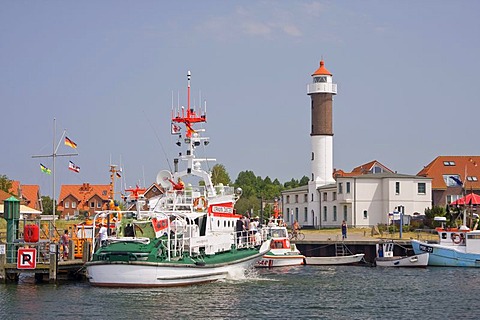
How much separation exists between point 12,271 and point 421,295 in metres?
17.2

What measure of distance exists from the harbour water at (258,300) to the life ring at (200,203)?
3526mm

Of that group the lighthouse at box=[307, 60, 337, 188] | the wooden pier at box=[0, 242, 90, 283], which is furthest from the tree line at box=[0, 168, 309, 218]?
the wooden pier at box=[0, 242, 90, 283]

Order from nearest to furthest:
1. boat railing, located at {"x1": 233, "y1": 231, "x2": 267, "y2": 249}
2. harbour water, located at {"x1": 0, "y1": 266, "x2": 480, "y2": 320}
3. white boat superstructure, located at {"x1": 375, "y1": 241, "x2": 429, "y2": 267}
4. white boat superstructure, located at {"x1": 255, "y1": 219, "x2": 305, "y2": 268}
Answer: harbour water, located at {"x1": 0, "y1": 266, "x2": 480, "y2": 320} → boat railing, located at {"x1": 233, "y1": 231, "x2": 267, "y2": 249} → white boat superstructure, located at {"x1": 255, "y1": 219, "x2": 305, "y2": 268} → white boat superstructure, located at {"x1": 375, "y1": 241, "x2": 429, "y2": 267}

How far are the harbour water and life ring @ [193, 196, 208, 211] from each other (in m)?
3.53

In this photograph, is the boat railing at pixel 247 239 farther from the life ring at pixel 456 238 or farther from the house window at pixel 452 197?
the house window at pixel 452 197

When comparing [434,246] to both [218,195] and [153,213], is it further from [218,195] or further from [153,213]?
[153,213]

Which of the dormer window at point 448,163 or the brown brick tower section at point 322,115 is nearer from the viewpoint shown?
the brown brick tower section at point 322,115

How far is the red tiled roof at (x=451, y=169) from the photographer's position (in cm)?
8212

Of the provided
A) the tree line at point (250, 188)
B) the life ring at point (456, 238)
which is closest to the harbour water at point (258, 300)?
the life ring at point (456, 238)

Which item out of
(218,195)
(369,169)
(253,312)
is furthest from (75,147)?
(369,169)

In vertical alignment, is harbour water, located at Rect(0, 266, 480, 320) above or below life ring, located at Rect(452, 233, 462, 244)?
below

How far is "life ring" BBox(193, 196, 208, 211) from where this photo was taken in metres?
39.5

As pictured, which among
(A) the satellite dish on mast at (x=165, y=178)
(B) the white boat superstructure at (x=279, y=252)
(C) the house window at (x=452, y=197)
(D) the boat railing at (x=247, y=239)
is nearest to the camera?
(A) the satellite dish on mast at (x=165, y=178)

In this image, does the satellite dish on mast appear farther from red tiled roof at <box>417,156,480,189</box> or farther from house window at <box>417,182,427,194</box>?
red tiled roof at <box>417,156,480,189</box>
